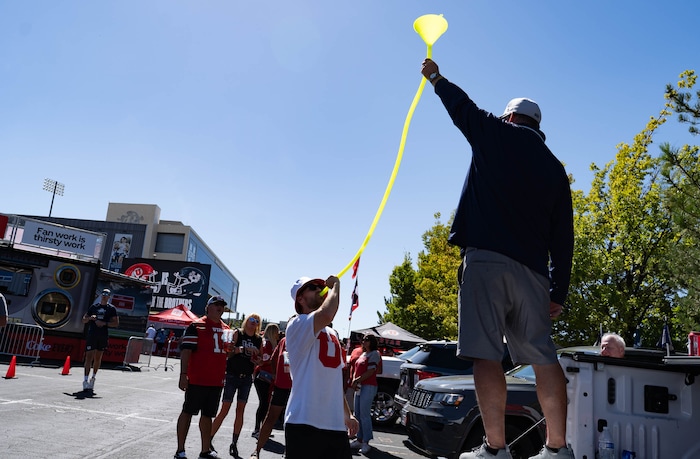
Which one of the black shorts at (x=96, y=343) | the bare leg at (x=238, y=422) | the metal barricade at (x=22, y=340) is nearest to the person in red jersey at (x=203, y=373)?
the bare leg at (x=238, y=422)

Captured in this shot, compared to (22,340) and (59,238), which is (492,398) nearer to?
(22,340)

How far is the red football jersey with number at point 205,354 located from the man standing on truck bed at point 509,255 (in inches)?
184

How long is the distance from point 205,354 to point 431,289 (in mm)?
24912

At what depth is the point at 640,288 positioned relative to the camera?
59.0 ft

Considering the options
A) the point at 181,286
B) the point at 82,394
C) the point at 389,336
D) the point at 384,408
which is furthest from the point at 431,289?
the point at 181,286

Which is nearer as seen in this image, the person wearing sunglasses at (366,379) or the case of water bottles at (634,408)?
the case of water bottles at (634,408)

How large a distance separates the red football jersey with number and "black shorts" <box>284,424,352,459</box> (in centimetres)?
322

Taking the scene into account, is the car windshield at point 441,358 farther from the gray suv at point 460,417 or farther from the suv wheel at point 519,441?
the suv wheel at point 519,441

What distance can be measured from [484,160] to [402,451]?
25.8 ft

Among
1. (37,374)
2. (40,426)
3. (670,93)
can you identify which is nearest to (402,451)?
(40,426)

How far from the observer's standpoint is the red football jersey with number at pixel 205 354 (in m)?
6.62

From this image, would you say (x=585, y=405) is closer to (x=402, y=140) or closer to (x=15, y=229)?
(x=402, y=140)

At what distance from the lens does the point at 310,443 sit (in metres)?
3.66

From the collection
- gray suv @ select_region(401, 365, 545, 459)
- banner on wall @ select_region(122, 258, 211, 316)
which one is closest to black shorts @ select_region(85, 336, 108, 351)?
gray suv @ select_region(401, 365, 545, 459)
